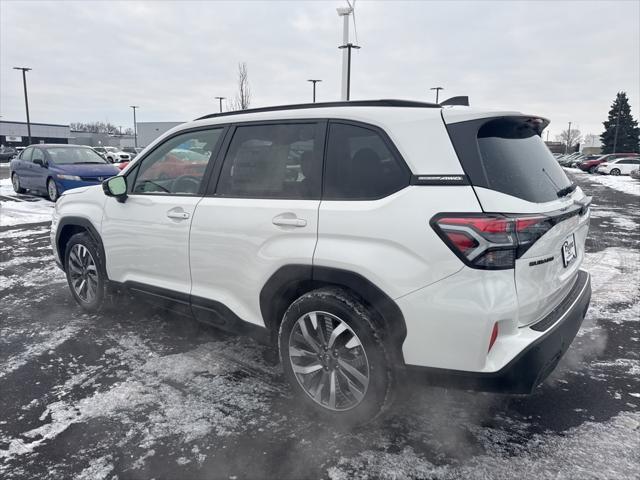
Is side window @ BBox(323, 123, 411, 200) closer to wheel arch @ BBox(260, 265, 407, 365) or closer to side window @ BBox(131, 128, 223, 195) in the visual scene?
wheel arch @ BBox(260, 265, 407, 365)

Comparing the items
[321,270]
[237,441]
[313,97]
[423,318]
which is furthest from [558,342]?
[313,97]

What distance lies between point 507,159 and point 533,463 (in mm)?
1592

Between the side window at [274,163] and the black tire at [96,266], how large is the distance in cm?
167

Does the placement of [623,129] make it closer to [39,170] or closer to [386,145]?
[39,170]

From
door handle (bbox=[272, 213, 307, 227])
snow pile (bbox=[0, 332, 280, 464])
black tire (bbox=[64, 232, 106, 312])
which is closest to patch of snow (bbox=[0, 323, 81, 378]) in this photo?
black tire (bbox=[64, 232, 106, 312])

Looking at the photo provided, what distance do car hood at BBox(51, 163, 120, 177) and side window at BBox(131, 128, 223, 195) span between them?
9006 millimetres

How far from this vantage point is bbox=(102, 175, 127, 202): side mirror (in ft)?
12.5

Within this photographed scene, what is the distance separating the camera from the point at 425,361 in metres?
2.37

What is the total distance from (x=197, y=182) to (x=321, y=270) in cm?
134

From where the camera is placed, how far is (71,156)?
1280 cm

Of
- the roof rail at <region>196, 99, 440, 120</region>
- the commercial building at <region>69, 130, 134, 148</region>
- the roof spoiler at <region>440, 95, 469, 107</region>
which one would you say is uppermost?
the commercial building at <region>69, 130, 134, 148</region>

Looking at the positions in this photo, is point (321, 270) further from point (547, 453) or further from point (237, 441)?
point (547, 453)

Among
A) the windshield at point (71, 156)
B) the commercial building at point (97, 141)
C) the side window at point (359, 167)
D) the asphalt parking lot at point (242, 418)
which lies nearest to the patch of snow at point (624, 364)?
the asphalt parking lot at point (242, 418)

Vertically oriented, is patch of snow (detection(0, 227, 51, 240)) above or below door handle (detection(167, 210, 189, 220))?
below
